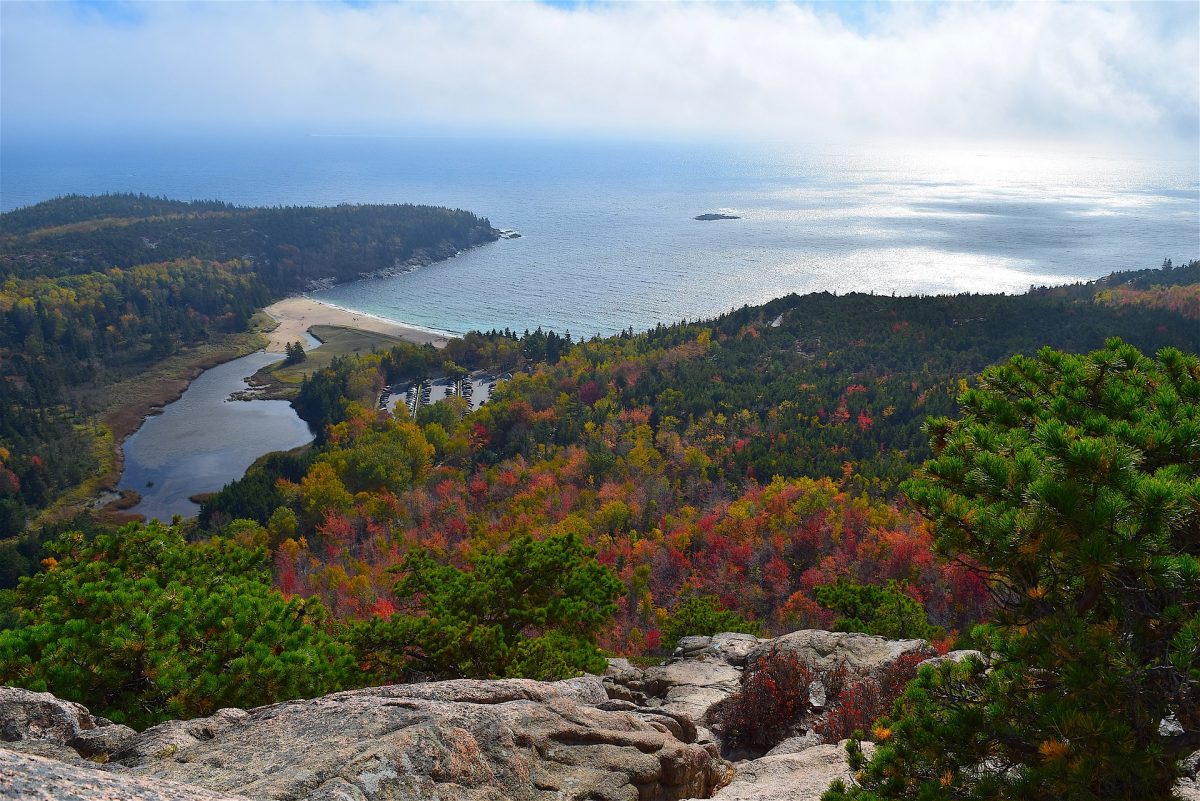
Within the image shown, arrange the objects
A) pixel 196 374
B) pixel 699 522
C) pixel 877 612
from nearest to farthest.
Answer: pixel 877 612 → pixel 699 522 → pixel 196 374

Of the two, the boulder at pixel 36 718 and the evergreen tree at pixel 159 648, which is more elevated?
the boulder at pixel 36 718

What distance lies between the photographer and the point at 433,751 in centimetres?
956

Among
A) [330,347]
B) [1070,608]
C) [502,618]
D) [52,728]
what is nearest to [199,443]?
[330,347]

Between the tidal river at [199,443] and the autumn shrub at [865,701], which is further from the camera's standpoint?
the tidal river at [199,443]

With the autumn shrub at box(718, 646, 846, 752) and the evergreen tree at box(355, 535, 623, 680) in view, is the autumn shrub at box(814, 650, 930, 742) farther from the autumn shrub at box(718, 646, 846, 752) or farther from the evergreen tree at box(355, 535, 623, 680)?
the evergreen tree at box(355, 535, 623, 680)

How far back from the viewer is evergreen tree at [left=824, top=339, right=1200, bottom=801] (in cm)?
668

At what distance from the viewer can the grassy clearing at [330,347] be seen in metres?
117

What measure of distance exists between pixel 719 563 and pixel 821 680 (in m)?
25.8

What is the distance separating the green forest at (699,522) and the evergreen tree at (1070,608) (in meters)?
0.04

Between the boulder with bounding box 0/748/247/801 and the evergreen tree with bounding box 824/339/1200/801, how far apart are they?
24.7ft

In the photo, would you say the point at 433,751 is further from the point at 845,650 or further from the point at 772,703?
the point at 845,650

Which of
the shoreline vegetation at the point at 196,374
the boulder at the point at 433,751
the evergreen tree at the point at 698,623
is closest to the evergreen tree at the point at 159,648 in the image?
the boulder at the point at 433,751

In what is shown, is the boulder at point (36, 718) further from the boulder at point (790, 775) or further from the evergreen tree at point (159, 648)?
the boulder at point (790, 775)

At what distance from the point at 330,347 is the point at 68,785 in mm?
130789
